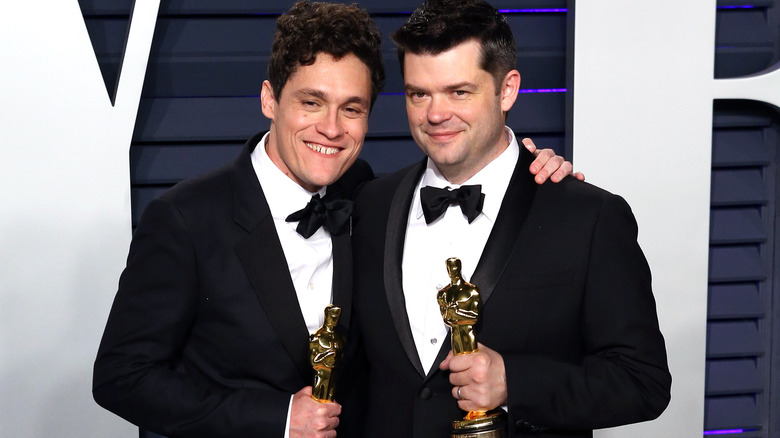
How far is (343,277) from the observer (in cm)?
199

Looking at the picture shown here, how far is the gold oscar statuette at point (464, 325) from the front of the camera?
5.41 feet

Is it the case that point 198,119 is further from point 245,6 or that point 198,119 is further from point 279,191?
point 279,191

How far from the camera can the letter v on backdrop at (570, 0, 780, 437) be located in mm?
2779

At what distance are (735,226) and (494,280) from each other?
1.64 m

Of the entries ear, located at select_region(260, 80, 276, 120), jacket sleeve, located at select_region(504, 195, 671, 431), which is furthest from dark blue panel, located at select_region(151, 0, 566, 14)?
jacket sleeve, located at select_region(504, 195, 671, 431)

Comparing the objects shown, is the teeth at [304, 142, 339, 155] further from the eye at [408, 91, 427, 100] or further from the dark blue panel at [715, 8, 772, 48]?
the dark blue panel at [715, 8, 772, 48]

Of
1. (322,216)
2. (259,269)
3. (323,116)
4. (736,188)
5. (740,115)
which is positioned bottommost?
(259,269)

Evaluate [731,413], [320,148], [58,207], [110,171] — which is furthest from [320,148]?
[731,413]

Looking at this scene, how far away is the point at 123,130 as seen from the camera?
8.63 feet

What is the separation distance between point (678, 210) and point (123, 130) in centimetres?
183

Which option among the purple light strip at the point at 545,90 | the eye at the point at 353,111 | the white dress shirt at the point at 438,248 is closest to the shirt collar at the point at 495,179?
the white dress shirt at the point at 438,248

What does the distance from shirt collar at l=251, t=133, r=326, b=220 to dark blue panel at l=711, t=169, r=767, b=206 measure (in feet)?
5.61

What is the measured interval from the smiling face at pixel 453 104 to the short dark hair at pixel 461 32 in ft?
0.05

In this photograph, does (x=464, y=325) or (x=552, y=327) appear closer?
(x=464, y=325)
